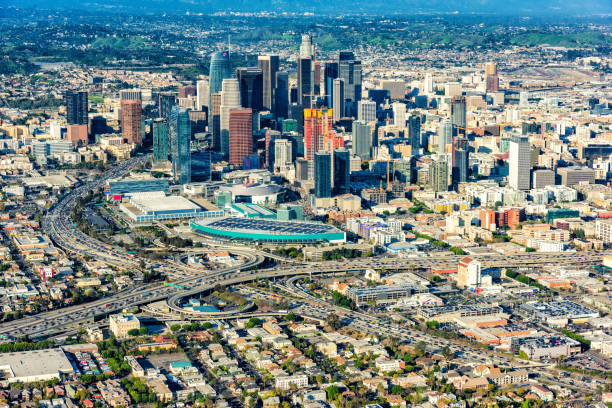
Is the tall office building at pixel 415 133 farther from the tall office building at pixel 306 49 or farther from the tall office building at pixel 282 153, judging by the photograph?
the tall office building at pixel 306 49

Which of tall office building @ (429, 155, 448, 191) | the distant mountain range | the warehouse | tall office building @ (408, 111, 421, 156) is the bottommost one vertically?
the warehouse

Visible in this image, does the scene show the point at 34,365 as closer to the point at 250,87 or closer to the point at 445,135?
the point at 445,135

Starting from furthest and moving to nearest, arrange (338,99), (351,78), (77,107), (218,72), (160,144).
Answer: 1. (351,78)
2. (338,99)
3. (218,72)
4. (77,107)
5. (160,144)

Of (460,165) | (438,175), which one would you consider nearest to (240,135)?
(438,175)

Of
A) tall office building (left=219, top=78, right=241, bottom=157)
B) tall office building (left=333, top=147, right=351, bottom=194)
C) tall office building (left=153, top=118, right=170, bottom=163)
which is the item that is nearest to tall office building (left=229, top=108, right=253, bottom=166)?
tall office building (left=219, top=78, right=241, bottom=157)

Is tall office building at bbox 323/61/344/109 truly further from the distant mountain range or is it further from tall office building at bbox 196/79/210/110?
the distant mountain range

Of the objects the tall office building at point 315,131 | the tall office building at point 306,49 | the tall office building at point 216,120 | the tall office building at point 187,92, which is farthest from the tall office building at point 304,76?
the tall office building at point 315,131

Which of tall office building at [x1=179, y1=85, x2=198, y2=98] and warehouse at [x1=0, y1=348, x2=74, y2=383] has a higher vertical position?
tall office building at [x1=179, y1=85, x2=198, y2=98]
